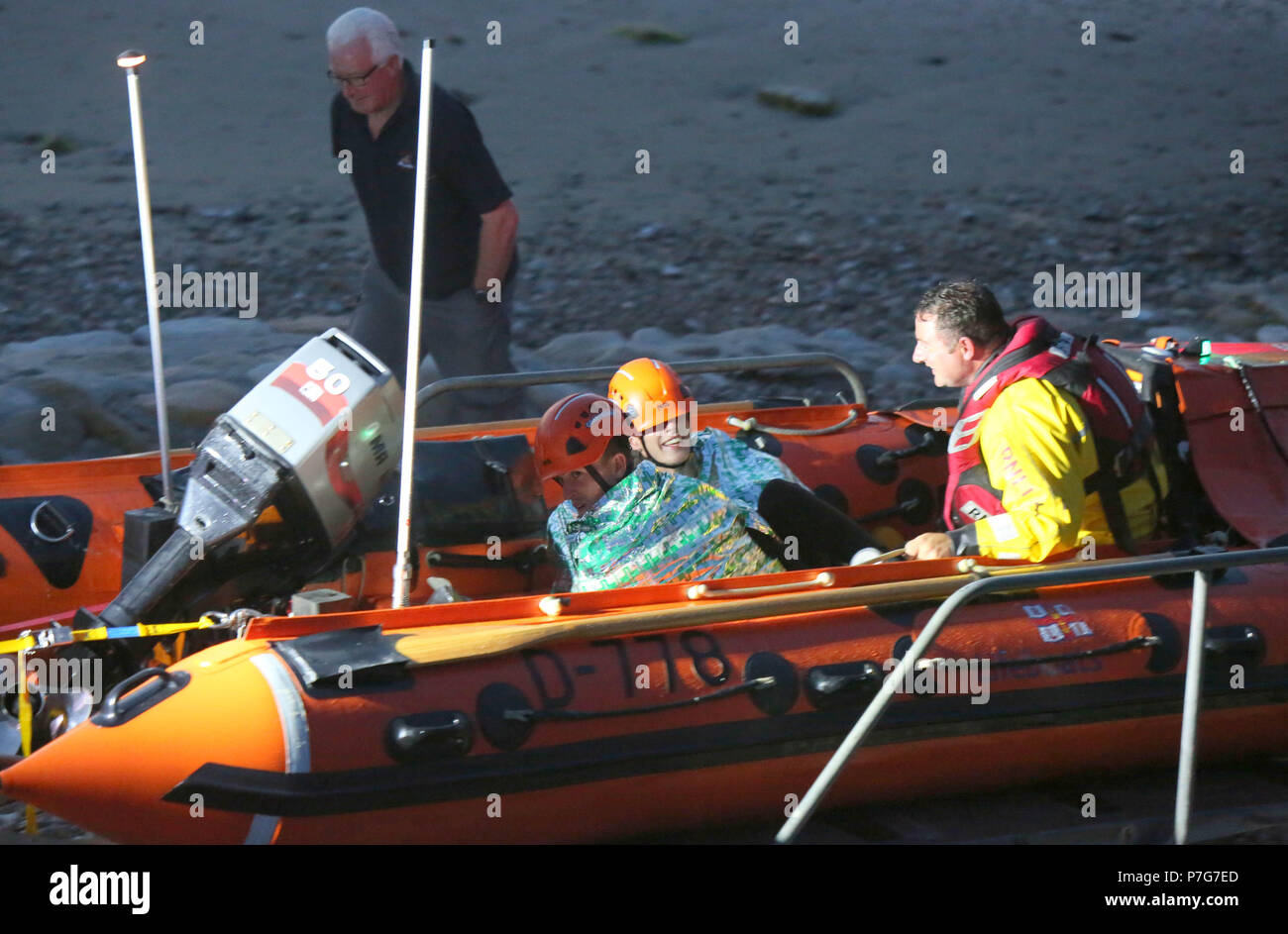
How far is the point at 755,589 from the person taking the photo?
147 inches

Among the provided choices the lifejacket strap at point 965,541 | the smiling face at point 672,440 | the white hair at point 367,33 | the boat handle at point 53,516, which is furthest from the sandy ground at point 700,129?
the lifejacket strap at point 965,541

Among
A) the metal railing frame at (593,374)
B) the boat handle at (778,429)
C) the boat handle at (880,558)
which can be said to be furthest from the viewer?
the boat handle at (778,429)

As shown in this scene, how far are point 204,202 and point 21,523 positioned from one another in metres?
7.31

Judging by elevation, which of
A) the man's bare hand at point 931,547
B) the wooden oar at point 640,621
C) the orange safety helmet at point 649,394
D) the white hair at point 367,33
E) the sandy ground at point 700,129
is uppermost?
the sandy ground at point 700,129

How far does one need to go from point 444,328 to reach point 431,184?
1.63ft

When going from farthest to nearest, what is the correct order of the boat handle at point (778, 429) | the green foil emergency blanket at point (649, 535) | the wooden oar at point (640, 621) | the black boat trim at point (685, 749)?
the boat handle at point (778, 429) → the green foil emergency blanket at point (649, 535) → the wooden oar at point (640, 621) → the black boat trim at point (685, 749)

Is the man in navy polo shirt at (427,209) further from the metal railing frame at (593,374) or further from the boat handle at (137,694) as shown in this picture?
the boat handle at (137,694)

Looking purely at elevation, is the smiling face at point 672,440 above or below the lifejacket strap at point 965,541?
above

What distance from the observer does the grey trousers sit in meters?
5.63

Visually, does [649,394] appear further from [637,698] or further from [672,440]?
[637,698]

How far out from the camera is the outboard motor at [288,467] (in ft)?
12.2

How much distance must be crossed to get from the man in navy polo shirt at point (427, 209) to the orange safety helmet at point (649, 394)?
1.26 m

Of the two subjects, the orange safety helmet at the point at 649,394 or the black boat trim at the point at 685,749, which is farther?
the orange safety helmet at the point at 649,394

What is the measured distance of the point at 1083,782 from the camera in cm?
405
